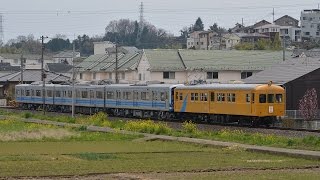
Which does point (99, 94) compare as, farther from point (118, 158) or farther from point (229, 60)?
point (118, 158)

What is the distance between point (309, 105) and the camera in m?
44.2

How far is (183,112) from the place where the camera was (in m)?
40.6

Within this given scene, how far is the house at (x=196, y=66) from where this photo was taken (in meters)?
66.8

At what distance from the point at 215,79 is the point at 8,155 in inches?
1914

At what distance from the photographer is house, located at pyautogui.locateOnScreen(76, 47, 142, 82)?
7061 centimetres

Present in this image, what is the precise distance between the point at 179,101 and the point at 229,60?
29837 mm

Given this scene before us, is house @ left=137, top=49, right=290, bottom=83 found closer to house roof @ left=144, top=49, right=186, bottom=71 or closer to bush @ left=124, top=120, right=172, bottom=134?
house roof @ left=144, top=49, right=186, bottom=71

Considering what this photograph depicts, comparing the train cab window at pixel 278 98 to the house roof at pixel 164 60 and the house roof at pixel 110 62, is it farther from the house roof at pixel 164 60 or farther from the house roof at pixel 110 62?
the house roof at pixel 110 62

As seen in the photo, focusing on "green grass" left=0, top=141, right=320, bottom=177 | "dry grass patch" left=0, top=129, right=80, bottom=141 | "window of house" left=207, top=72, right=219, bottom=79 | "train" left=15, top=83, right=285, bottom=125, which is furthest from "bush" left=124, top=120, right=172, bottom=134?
"window of house" left=207, top=72, right=219, bottom=79

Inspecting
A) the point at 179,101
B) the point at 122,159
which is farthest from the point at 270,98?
the point at 122,159

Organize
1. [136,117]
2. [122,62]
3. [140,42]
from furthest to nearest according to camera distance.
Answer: [140,42] → [122,62] → [136,117]

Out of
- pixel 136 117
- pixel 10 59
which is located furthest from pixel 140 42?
pixel 136 117

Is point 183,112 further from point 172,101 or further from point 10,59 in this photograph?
point 10,59

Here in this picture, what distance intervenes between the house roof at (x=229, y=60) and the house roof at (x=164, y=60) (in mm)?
627
